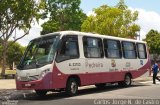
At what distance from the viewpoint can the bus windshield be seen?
17734 millimetres

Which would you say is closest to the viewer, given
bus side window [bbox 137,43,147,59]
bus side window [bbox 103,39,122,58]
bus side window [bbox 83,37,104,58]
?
bus side window [bbox 83,37,104,58]

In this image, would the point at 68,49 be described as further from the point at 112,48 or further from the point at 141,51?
the point at 141,51

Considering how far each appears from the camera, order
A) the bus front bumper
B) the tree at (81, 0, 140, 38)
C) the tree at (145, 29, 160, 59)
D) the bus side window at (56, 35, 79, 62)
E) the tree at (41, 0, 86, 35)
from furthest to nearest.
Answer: the tree at (145, 29, 160, 59) < the tree at (41, 0, 86, 35) < the tree at (81, 0, 140, 38) < the bus side window at (56, 35, 79, 62) < the bus front bumper

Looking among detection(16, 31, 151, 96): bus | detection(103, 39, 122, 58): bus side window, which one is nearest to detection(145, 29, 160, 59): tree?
detection(103, 39, 122, 58): bus side window

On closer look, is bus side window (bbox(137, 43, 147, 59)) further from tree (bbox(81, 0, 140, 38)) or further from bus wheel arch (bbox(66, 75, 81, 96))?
tree (bbox(81, 0, 140, 38))

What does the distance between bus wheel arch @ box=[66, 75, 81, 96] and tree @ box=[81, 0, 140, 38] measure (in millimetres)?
30225

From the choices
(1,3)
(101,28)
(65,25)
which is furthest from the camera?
(65,25)

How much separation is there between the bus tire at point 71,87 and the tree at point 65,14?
4680 cm

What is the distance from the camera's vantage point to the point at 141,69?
86.0ft

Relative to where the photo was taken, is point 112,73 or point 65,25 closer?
point 112,73

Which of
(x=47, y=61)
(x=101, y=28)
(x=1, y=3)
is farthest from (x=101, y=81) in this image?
(x=101, y=28)

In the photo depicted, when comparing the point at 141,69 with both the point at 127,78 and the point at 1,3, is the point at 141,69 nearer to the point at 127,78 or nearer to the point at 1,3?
the point at 127,78

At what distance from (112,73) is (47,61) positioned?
19.3ft

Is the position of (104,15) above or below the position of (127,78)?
above
